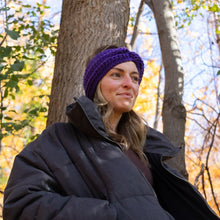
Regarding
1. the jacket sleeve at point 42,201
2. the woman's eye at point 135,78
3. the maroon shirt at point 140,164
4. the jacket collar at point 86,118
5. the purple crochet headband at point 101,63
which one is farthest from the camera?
the woman's eye at point 135,78

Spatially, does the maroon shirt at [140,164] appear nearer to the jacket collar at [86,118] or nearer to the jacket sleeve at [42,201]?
the jacket collar at [86,118]

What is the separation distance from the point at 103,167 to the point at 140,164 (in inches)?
20.3

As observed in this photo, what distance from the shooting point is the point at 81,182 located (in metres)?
1.93

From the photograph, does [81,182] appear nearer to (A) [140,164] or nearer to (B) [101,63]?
(A) [140,164]

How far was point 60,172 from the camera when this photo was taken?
1913 mm

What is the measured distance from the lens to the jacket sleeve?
5.58 ft

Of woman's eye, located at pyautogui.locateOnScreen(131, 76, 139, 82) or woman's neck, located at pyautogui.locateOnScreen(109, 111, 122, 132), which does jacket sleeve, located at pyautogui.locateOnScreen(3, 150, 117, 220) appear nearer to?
woman's neck, located at pyautogui.locateOnScreen(109, 111, 122, 132)

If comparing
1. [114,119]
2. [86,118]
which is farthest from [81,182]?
[114,119]

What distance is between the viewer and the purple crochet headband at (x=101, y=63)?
8.09 feet

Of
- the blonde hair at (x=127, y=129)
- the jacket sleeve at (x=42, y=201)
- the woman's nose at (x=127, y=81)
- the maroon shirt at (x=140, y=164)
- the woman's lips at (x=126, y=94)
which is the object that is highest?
the woman's nose at (x=127, y=81)

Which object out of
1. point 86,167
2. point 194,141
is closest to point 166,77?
point 86,167

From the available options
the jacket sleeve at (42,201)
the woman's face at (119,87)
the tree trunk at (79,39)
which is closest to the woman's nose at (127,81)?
the woman's face at (119,87)

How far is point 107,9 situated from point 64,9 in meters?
0.50

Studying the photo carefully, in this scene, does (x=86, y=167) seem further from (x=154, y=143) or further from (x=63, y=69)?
(x=63, y=69)
